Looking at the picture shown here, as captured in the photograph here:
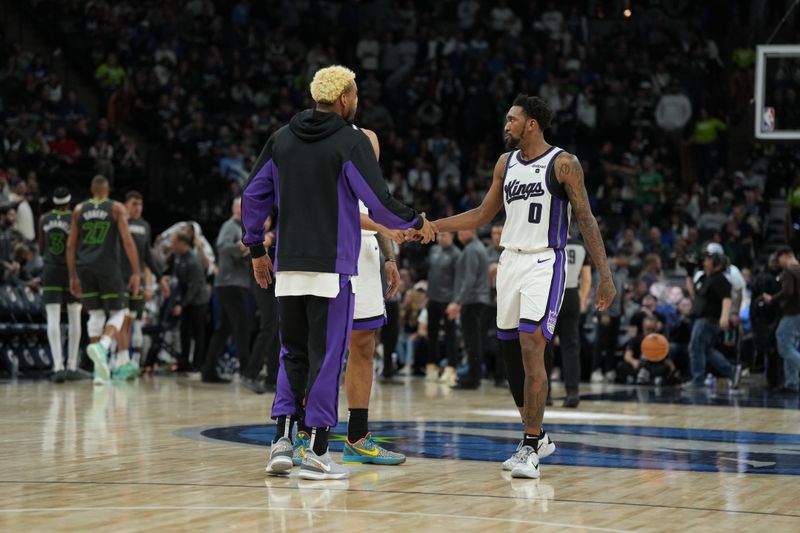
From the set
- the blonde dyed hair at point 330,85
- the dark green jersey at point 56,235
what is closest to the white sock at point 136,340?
the dark green jersey at point 56,235

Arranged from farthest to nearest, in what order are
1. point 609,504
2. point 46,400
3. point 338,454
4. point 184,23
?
point 184,23
point 46,400
point 338,454
point 609,504

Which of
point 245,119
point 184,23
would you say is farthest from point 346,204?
point 184,23

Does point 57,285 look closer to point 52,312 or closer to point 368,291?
point 52,312

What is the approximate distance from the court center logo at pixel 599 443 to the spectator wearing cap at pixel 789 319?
5.54 metres

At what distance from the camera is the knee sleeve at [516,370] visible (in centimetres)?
695

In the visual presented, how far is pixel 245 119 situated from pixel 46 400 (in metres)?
13.3

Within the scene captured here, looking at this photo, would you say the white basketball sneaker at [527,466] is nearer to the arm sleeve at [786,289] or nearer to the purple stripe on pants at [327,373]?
the purple stripe on pants at [327,373]

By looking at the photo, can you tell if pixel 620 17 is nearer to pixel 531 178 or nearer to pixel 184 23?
pixel 184 23

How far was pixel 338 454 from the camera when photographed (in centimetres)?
728

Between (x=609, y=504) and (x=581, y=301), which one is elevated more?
(x=581, y=301)

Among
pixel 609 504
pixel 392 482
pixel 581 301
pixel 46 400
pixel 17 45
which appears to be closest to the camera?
pixel 609 504

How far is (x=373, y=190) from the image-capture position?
6176mm

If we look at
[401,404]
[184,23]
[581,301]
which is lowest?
[401,404]

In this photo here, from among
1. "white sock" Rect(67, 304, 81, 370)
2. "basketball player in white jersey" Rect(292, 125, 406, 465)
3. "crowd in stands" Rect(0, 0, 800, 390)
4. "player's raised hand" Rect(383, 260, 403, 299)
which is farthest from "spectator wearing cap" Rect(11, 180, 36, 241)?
"basketball player in white jersey" Rect(292, 125, 406, 465)
